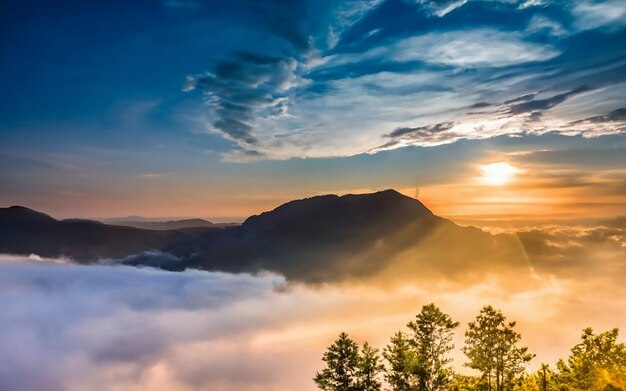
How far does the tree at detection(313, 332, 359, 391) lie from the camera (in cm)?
4284

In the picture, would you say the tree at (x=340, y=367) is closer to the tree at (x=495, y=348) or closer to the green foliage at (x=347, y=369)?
the green foliage at (x=347, y=369)

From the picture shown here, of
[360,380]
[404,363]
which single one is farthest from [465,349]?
[360,380]

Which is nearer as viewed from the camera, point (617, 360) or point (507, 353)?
point (617, 360)

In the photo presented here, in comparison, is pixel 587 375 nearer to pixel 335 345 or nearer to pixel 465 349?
pixel 465 349

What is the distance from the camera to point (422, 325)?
143ft

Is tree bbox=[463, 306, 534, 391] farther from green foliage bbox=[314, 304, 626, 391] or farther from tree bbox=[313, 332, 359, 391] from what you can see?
tree bbox=[313, 332, 359, 391]

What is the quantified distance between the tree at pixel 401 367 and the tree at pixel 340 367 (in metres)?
3.44

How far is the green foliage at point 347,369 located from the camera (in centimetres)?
4281

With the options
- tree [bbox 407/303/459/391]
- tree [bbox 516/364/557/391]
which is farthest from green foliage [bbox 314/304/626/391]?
tree [bbox 516/364/557/391]

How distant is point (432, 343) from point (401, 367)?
431 centimetres

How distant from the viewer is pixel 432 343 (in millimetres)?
43375

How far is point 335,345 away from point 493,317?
753 inches

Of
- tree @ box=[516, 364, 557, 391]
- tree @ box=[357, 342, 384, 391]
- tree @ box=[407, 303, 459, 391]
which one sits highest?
tree @ box=[407, 303, 459, 391]

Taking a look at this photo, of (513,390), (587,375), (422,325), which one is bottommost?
(513,390)
